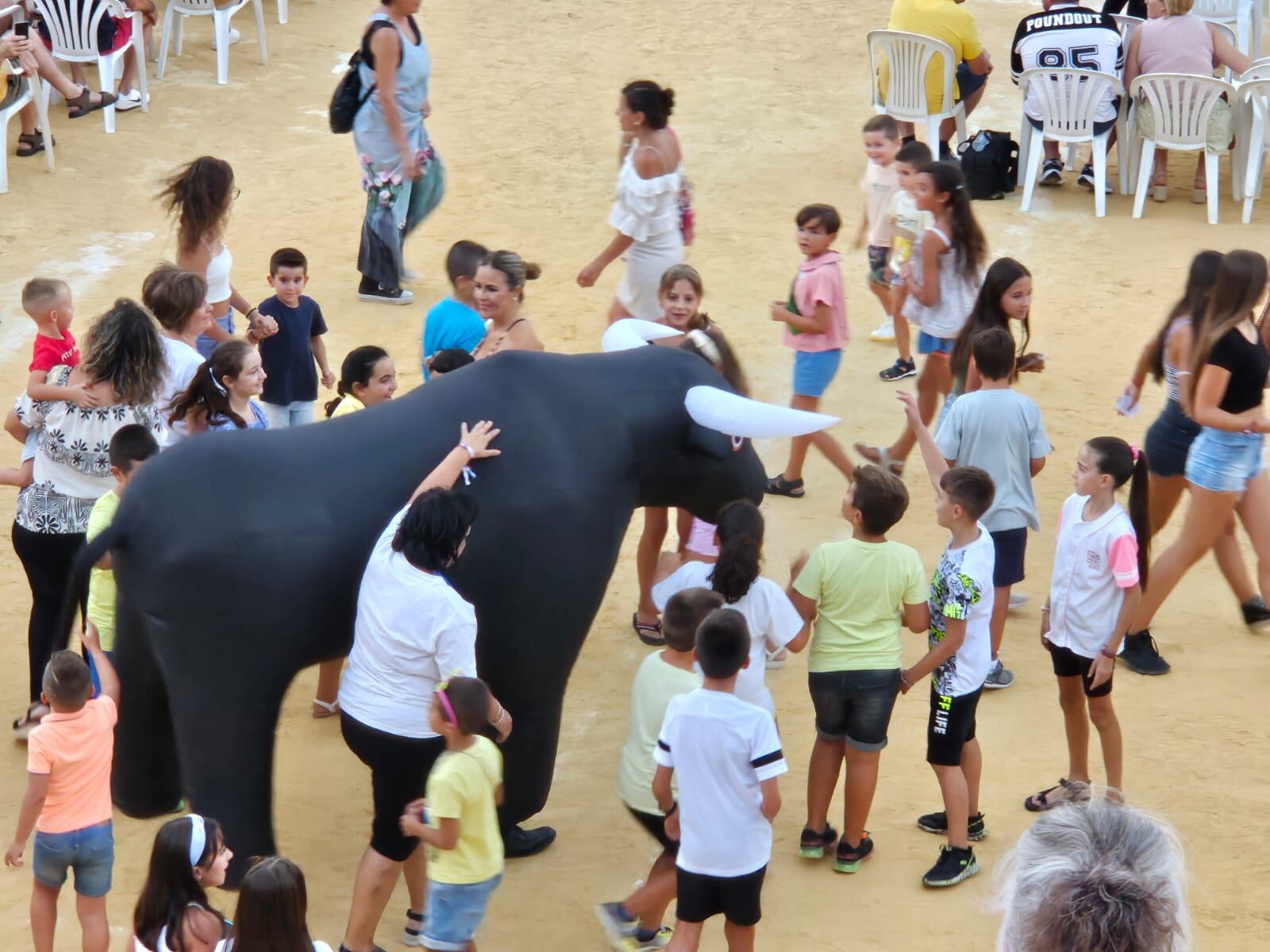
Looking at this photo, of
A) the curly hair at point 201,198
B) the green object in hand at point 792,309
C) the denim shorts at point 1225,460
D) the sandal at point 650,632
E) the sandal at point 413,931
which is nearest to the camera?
the sandal at point 413,931

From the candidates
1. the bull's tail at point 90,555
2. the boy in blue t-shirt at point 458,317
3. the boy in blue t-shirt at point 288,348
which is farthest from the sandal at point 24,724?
the boy in blue t-shirt at point 458,317

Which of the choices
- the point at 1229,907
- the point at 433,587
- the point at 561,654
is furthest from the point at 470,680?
the point at 1229,907

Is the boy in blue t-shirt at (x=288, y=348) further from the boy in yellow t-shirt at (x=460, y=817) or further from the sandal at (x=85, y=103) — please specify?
the sandal at (x=85, y=103)

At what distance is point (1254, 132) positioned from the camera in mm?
11266

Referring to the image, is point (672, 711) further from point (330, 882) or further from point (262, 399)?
point (262, 399)

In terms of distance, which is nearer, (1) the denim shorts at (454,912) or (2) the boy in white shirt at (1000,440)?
(1) the denim shorts at (454,912)

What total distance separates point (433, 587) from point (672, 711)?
76 cm

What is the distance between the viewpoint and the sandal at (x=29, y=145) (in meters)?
11.7

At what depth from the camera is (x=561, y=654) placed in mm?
5133

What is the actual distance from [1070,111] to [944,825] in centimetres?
712

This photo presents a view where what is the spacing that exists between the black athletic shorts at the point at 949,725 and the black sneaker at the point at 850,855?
384 mm

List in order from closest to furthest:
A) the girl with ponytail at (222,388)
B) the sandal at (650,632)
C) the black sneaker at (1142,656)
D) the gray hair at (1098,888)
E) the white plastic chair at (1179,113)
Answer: the gray hair at (1098,888), the girl with ponytail at (222,388), the black sneaker at (1142,656), the sandal at (650,632), the white plastic chair at (1179,113)

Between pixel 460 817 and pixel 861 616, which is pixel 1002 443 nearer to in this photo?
pixel 861 616

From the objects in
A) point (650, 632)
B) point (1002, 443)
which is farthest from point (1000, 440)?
point (650, 632)
